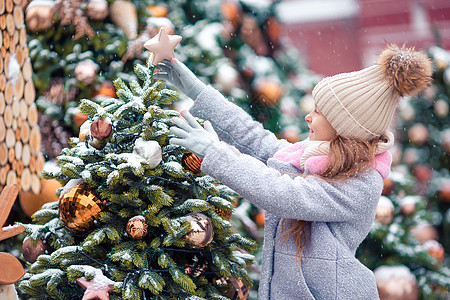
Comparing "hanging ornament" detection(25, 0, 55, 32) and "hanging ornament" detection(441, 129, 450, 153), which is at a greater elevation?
"hanging ornament" detection(25, 0, 55, 32)

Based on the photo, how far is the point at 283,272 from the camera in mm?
1216

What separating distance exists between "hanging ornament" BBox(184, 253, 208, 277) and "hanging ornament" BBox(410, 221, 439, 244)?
1173 mm

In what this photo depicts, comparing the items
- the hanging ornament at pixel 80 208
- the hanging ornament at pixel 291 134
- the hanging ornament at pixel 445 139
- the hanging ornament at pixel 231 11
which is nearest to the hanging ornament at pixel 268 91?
the hanging ornament at pixel 291 134

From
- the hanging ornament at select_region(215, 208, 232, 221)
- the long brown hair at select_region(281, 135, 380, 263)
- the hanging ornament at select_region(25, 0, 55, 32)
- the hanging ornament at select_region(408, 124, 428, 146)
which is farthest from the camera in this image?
the hanging ornament at select_region(408, 124, 428, 146)

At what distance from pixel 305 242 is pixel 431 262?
1123 millimetres

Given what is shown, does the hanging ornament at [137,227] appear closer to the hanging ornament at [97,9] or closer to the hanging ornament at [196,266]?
the hanging ornament at [196,266]

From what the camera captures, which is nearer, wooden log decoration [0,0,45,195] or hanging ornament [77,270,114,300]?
hanging ornament [77,270,114,300]

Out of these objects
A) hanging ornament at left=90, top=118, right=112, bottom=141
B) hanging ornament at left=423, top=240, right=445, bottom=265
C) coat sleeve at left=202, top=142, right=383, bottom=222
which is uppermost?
hanging ornament at left=90, top=118, right=112, bottom=141

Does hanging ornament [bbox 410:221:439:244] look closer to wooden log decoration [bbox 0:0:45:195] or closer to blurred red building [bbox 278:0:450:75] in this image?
blurred red building [bbox 278:0:450:75]

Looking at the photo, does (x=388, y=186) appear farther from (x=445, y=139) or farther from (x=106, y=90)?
(x=106, y=90)

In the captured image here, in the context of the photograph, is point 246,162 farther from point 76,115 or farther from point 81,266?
point 76,115

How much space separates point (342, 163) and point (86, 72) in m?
1.06

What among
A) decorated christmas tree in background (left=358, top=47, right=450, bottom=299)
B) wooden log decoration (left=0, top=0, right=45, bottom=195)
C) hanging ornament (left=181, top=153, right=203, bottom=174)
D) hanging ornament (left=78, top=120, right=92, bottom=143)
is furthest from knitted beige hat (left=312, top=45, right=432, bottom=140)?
wooden log decoration (left=0, top=0, right=45, bottom=195)

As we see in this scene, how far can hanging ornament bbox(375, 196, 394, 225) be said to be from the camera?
199 cm
